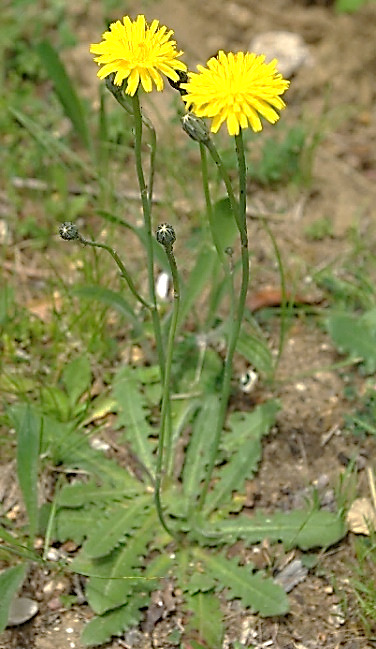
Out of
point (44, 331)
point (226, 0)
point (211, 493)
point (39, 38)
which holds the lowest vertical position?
point (211, 493)

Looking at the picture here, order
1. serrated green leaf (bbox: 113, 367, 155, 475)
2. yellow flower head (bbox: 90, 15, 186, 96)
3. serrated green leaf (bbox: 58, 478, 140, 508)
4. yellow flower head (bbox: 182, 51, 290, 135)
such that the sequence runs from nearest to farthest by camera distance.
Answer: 1. yellow flower head (bbox: 182, 51, 290, 135)
2. yellow flower head (bbox: 90, 15, 186, 96)
3. serrated green leaf (bbox: 58, 478, 140, 508)
4. serrated green leaf (bbox: 113, 367, 155, 475)

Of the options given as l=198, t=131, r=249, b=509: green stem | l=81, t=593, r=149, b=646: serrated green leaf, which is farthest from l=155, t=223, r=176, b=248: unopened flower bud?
l=81, t=593, r=149, b=646: serrated green leaf

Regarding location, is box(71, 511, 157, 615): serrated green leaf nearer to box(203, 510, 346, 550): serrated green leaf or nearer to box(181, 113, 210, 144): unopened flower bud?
box(203, 510, 346, 550): serrated green leaf

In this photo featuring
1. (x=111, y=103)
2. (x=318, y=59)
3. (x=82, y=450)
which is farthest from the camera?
(x=318, y=59)

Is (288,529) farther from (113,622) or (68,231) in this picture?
(68,231)

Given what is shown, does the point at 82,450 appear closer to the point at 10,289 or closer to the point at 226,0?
the point at 10,289

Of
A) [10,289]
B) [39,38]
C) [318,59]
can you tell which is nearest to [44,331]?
[10,289]

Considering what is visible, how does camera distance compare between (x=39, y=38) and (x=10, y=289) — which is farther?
(x=39, y=38)
